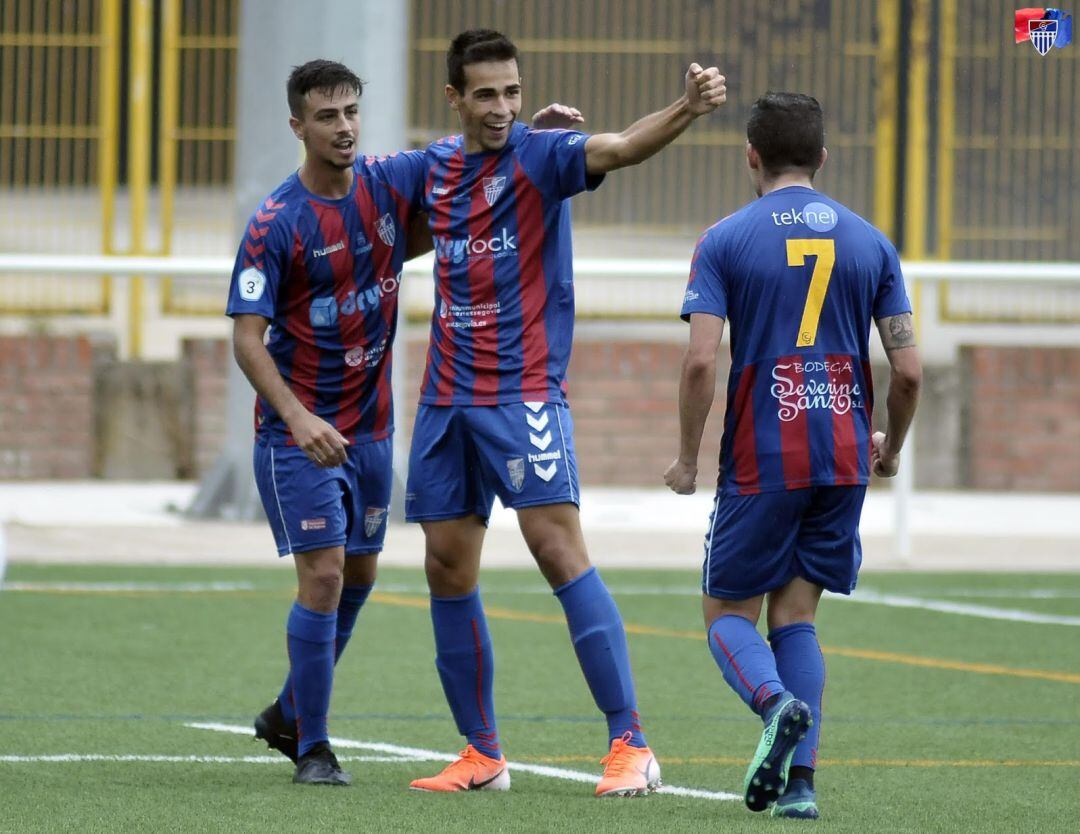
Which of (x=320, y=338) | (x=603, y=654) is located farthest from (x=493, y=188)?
(x=603, y=654)

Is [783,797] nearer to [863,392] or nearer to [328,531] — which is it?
[863,392]

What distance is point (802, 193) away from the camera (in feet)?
15.7

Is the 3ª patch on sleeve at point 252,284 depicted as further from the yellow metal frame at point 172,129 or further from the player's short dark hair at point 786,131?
the yellow metal frame at point 172,129

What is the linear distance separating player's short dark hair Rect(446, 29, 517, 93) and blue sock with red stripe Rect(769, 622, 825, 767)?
159 centimetres

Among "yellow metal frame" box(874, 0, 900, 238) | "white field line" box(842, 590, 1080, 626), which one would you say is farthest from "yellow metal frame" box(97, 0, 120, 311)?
"white field line" box(842, 590, 1080, 626)

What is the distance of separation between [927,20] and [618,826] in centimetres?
1170

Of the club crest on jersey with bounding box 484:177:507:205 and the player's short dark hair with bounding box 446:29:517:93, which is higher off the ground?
the player's short dark hair with bounding box 446:29:517:93

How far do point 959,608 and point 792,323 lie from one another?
4.60m

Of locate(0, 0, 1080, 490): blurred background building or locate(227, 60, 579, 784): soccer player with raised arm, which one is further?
locate(0, 0, 1080, 490): blurred background building

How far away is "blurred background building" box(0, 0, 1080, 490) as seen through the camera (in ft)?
48.4

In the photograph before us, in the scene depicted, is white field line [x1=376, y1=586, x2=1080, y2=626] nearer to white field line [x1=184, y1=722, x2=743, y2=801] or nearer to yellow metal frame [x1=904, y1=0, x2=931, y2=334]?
white field line [x1=184, y1=722, x2=743, y2=801]

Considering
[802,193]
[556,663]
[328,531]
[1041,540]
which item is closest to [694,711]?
[556,663]

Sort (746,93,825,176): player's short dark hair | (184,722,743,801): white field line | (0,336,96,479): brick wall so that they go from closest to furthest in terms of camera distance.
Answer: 1. (746,93,825,176): player's short dark hair
2. (184,722,743,801): white field line
3. (0,336,96,479): brick wall

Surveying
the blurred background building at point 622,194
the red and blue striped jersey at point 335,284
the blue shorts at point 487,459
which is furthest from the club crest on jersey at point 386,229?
the blurred background building at point 622,194
